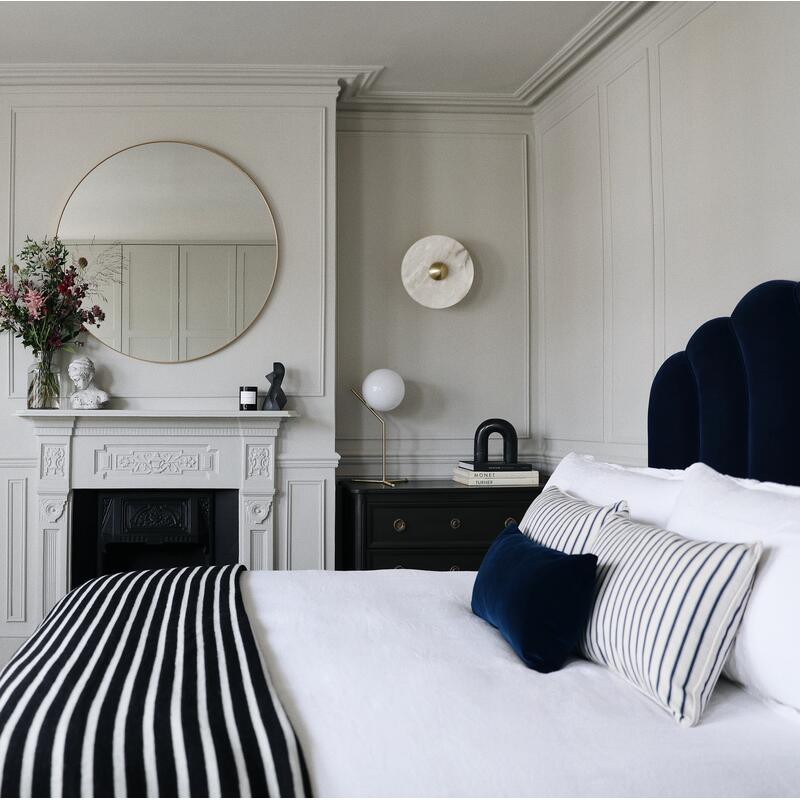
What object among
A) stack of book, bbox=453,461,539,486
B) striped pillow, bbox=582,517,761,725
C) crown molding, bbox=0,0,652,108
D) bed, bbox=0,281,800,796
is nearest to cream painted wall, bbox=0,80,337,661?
crown molding, bbox=0,0,652,108

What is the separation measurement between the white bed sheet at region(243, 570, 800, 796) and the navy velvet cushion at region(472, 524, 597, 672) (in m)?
0.04

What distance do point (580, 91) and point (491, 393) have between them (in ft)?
4.78

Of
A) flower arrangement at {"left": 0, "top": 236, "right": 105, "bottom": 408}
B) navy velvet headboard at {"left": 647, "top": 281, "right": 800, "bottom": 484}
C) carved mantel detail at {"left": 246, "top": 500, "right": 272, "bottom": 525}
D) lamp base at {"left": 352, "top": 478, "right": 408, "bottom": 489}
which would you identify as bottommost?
carved mantel detail at {"left": 246, "top": 500, "right": 272, "bottom": 525}

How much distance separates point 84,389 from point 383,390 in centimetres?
132

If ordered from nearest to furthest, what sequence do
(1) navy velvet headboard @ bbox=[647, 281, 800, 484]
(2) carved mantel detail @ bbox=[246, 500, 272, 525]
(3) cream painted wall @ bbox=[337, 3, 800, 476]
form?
(1) navy velvet headboard @ bbox=[647, 281, 800, 484], (3) cream painted wall @ bbox=[337, 3, 800, 476], (2) carved mantel detail @ bbox=[246, 500, 272, 525]

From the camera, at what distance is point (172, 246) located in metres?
3.63

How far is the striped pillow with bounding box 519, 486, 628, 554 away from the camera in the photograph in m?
1.88

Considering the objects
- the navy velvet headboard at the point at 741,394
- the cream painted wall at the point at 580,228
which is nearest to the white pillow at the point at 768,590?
the navy velvet headboard at the point at 741,394

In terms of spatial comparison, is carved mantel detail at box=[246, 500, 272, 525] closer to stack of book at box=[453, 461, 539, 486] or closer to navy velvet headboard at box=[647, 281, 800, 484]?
stack of book at box=[453, 461, 539, 486]

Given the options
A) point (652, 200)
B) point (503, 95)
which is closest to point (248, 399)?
point (652, 200)

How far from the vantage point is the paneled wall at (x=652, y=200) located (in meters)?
2.36

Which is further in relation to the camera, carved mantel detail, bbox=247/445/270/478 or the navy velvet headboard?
carved mantel detail, bbox=247/445/270/478

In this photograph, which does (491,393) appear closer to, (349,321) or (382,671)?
(349,321)

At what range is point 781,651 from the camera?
1316 millimetres
